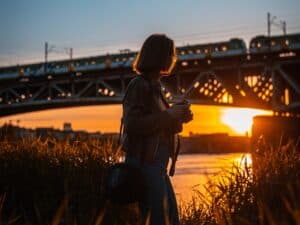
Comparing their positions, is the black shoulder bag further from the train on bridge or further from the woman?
the train on bridge

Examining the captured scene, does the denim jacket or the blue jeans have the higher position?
the denim jacket

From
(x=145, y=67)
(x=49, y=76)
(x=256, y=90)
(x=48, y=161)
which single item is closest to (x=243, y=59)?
(x=256, y=90)

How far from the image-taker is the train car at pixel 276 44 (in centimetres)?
4125

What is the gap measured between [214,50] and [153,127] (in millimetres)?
41790

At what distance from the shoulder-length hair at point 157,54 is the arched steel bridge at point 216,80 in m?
36.0

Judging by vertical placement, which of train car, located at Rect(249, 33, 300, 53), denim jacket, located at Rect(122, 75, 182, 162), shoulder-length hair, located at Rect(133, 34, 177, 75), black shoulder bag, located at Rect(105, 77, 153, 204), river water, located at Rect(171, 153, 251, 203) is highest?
train car, located at Rect(249, 33, 300, 53)

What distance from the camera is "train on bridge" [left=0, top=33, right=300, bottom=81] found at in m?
42.3

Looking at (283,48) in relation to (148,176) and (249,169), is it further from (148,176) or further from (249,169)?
(148,176)

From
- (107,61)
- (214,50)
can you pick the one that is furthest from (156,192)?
(107,61)

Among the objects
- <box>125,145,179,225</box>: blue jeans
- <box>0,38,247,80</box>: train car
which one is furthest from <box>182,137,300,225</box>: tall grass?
<box>0,38,247,80</box>: train car

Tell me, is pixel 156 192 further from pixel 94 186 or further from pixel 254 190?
pixel 94 186

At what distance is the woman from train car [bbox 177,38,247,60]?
39054 millimetres

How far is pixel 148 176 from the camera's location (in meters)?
4.30

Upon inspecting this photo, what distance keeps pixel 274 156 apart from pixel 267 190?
83 centimetres
